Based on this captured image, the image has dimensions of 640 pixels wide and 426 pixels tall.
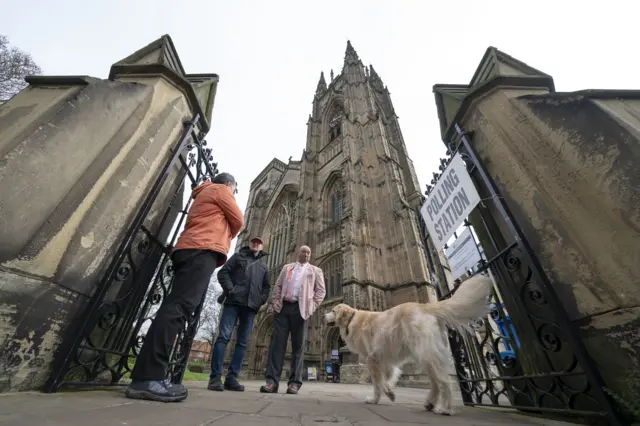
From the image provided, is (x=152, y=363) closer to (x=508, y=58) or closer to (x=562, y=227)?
(x=562, y=227)

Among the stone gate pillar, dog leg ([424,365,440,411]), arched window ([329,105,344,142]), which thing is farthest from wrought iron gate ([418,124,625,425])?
arched window ([329,105,344,142])

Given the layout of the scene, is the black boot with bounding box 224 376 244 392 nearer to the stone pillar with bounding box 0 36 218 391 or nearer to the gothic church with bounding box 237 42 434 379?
the stone pillar with bounding box 0 36 218 391

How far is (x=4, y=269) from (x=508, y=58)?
460 cm

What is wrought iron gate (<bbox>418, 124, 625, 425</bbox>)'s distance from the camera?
1.62 meters

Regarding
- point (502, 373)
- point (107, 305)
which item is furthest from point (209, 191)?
point (502, 373)

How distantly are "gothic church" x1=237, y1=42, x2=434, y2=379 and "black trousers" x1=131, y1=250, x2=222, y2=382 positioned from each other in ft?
32.9

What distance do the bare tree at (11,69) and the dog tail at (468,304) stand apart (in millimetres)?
14949

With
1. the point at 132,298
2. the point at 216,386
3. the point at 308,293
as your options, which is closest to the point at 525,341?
the point at 308,293

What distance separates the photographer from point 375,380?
256 centimetres

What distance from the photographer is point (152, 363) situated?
1728mm

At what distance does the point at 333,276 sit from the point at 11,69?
16309 millimetres

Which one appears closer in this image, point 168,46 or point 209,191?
point 209,191

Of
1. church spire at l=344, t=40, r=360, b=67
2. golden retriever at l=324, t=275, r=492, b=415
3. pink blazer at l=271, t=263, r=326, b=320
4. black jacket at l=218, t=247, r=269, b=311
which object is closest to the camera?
golden retriever at l=324, t=275, r=492, b=415

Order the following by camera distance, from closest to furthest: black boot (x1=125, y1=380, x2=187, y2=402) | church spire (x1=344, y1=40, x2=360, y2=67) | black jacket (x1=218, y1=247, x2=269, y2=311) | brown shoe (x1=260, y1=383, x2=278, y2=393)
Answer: black boot (x1=125, y1=380, x2=187, y2=402), brown shoe (x1=260, y1=383, x2=278, y2=393), black jacket (x1=218, y1=247, x2=269, y2=311), church spire (x1=344, y1=40, x2=360, y2=67)
